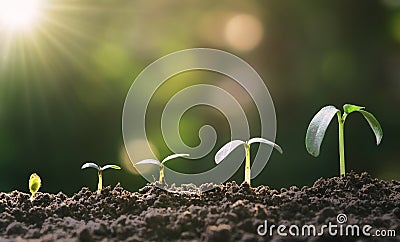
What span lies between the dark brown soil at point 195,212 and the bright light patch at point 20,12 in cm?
114

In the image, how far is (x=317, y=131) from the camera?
936 millimetres

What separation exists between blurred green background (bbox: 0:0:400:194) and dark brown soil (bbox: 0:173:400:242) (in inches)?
44.4

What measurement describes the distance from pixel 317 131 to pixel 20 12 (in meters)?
1.53

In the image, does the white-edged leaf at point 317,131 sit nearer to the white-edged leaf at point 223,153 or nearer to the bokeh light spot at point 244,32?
the white-edged leaf at point 223,153

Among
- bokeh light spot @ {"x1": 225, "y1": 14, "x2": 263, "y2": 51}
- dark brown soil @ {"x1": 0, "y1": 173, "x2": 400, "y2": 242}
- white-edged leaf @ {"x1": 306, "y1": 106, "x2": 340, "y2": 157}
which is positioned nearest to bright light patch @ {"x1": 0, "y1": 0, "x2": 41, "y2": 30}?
bokeh light spot @ {"x1": 225, "y1": 14, "x2": 263, "y2": 51}

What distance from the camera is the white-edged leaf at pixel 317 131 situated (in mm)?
915

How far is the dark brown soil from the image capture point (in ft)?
2.44

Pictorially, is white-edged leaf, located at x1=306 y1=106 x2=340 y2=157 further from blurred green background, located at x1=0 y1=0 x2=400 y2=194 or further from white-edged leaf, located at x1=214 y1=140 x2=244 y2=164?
blurred green background, located at x1=0 y1=0 x2=400 y2=194

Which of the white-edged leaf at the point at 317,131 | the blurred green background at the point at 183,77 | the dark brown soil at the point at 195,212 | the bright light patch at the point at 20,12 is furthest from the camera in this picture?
the blurred green background at the point at 183,77

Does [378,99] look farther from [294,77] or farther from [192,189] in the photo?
[192,189]

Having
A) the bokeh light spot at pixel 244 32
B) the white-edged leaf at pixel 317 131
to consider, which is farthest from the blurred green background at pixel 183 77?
the white-edged leaf at pixel 317 131

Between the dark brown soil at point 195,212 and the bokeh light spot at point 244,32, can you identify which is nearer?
the dark brown soil at point 195,212

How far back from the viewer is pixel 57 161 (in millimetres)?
2223

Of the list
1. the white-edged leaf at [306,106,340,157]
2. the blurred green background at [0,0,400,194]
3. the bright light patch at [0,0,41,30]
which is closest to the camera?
the white-edged leaf at [306,106,340,157]
